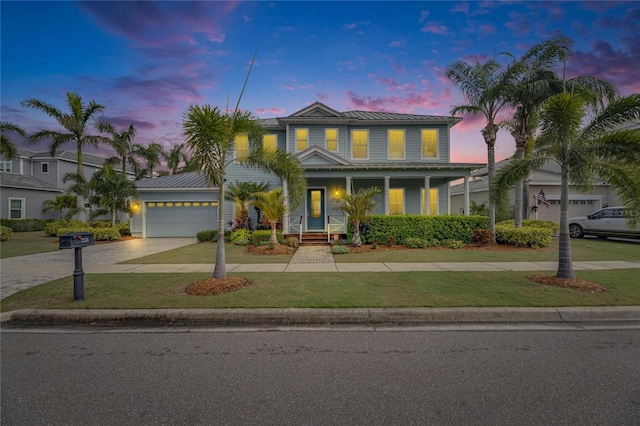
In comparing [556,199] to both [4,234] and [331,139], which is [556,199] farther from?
[4,234]

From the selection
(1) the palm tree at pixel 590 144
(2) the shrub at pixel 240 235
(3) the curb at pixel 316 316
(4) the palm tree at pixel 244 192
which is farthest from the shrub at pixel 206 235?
(1) the palm tree at pixel 590 144

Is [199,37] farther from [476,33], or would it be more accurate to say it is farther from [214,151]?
[476,33]

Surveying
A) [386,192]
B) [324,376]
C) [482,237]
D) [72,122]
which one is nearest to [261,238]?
[386,192]

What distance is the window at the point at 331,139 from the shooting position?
Answer: 1767 centimetres

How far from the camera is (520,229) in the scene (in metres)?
13.0

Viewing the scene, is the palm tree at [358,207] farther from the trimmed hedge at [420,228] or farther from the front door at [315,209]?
the front door at [315,209]

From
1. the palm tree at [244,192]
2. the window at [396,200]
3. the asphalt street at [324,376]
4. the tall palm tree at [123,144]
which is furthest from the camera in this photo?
the tall palm tree at [123,144]

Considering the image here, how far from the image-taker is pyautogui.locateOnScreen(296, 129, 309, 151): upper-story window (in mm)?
17625

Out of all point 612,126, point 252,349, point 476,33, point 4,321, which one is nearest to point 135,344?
point 252,349

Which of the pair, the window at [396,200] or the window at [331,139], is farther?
the window at [396,200]

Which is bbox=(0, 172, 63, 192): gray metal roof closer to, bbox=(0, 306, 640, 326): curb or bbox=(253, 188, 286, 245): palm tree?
bbox=(253, 188, 286, 245): palm tree

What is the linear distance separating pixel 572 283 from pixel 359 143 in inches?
532

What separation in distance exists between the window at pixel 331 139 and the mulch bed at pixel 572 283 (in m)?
12.9

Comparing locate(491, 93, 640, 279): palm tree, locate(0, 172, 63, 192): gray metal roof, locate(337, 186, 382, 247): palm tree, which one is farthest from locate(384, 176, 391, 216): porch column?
locate(0, 172, 63, 192): gray metal roof
